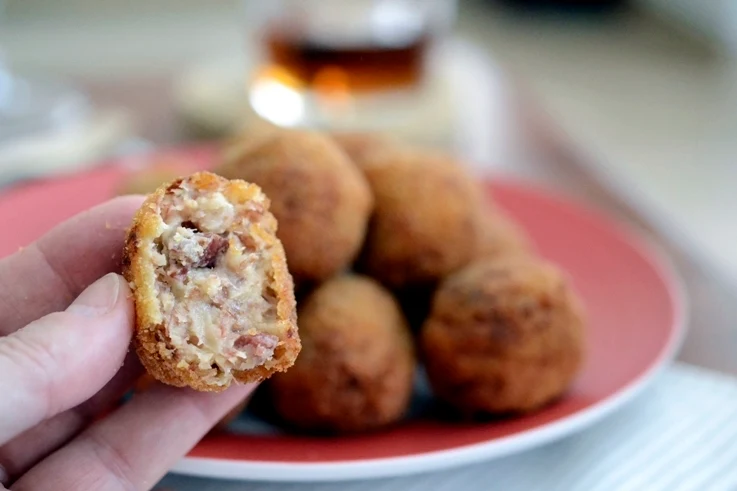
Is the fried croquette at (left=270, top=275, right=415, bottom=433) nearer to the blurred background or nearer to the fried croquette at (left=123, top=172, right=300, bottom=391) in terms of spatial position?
the fried croquette at (left=123, top=172, right=300, bottom=391)

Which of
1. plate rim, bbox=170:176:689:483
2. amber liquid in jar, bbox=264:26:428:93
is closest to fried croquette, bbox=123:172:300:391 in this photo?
plate rim, bbox=170:176:689:483

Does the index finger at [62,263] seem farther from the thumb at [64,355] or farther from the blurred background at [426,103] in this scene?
the blurred background at [426,103]

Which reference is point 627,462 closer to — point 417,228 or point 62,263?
point 417,228

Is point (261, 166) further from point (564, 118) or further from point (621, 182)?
point (564, 118)

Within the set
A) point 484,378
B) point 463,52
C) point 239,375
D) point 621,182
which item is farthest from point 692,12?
point 239,375

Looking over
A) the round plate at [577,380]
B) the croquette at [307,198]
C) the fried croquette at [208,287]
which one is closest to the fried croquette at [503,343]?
the round plate at [577,380]

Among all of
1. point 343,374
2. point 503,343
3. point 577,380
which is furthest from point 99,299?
point 577,380

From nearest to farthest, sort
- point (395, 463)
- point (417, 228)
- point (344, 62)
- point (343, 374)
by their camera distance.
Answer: point (395, 463)
point (343, 374)
point (417, 228)
point (344, 62)
